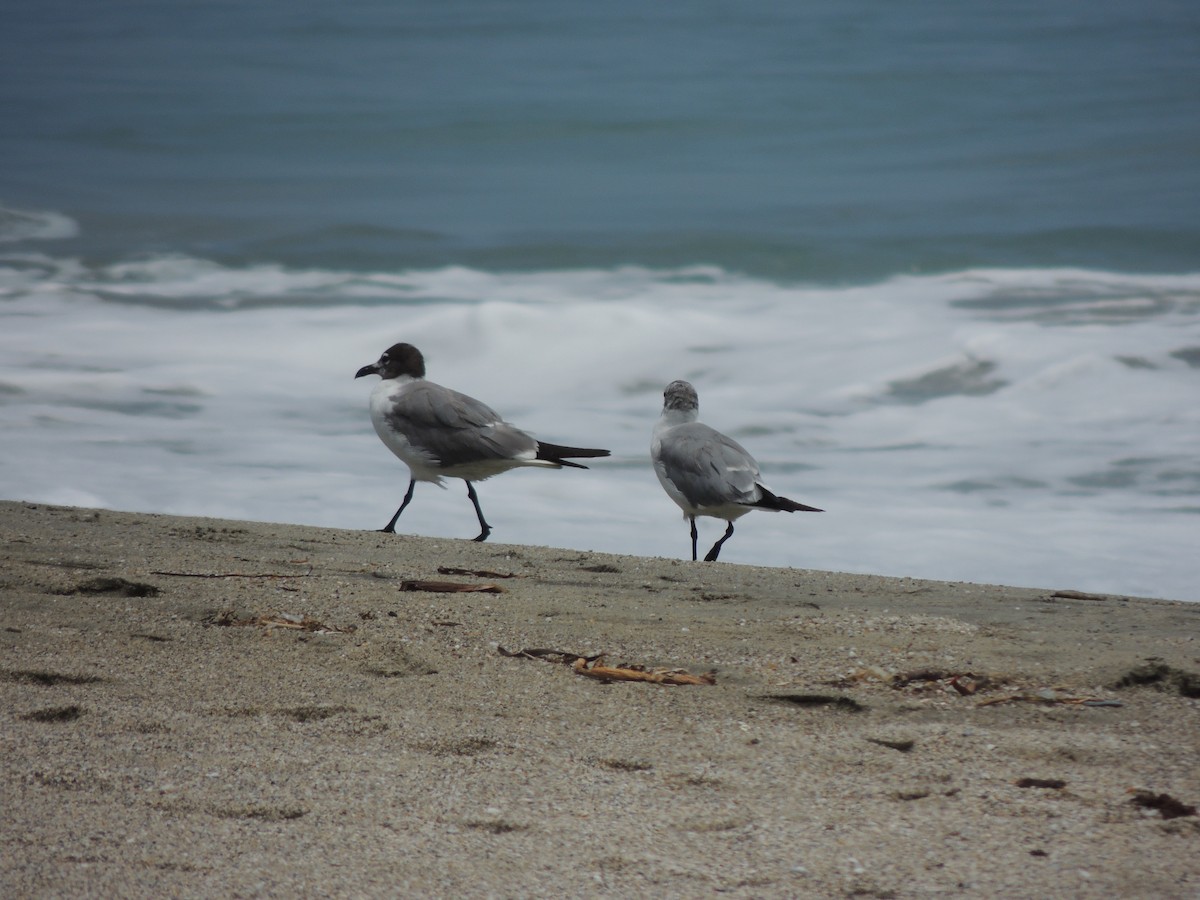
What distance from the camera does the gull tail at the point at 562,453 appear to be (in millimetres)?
8461

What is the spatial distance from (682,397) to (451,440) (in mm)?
1515

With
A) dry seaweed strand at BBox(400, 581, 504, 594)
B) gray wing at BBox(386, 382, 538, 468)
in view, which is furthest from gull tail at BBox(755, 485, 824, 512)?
dry seaweed strand at BBox(400, 581, 504, 594)

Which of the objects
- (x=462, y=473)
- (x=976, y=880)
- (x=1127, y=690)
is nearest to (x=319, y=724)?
(x=976, y=880)

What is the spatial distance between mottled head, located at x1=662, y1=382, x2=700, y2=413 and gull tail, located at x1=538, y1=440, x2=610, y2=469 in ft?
1.77

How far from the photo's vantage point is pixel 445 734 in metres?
3.27

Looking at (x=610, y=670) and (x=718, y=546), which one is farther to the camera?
(x=718, y=546)

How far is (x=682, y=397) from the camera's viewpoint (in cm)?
844

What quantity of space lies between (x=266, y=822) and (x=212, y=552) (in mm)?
2871

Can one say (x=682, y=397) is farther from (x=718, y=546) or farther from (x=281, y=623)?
(x=281, y=623)

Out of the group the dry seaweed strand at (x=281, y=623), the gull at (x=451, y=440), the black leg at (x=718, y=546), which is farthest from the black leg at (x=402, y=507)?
the dry seaweed strand at (x=281, y=623)

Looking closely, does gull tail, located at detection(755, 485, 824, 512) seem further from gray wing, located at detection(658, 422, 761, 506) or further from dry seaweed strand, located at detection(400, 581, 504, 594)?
dry seaweed strand, located at detection(400, 581, 504, 594)

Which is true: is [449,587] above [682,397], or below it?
below

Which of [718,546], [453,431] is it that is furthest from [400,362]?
[718,546]

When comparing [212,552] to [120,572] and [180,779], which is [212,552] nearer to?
[120,572]
